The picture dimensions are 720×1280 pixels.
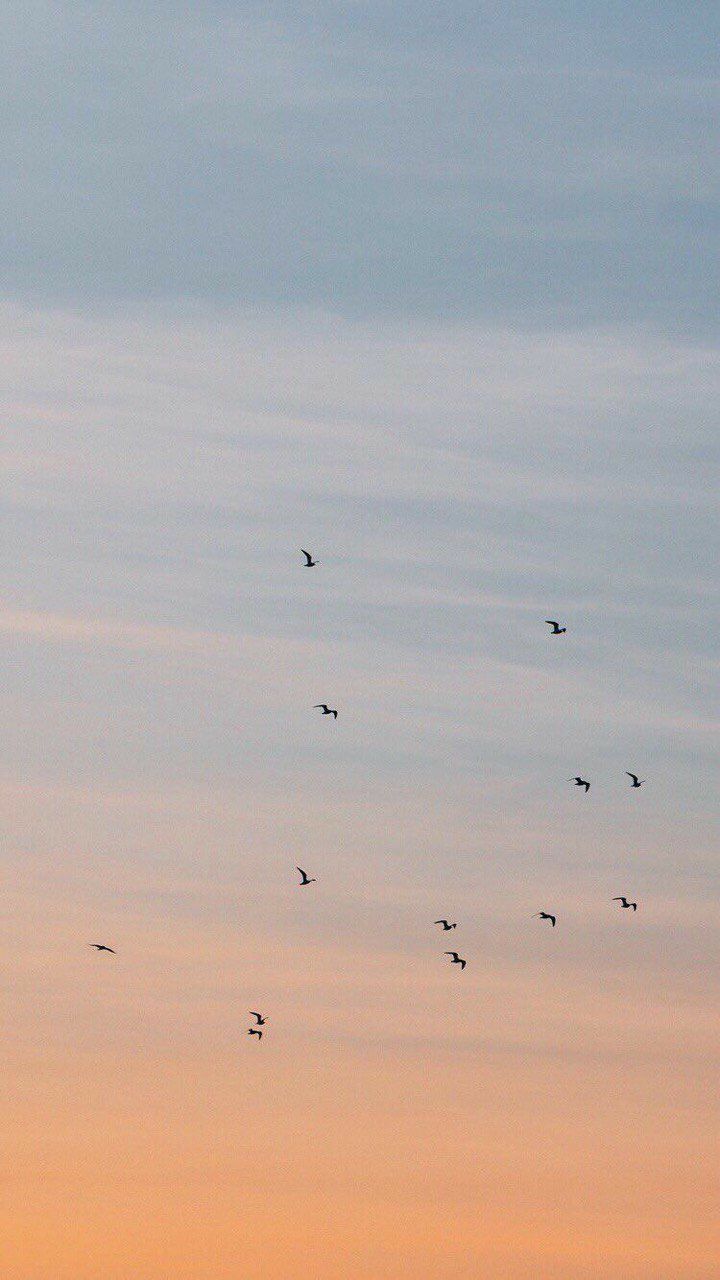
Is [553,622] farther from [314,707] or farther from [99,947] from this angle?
[99,947]

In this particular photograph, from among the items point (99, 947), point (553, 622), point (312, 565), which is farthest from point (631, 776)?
point (99, 947)

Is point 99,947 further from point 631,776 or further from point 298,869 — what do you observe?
point 631,776

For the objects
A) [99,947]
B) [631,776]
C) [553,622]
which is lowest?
[99,947]

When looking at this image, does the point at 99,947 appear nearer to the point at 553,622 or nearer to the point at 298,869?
the point at 298,869

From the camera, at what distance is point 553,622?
200 metres

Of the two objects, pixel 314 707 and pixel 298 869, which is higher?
pixel 314 707

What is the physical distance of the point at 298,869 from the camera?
636 ft

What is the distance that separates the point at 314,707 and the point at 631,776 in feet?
84.1

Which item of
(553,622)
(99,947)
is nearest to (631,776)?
(553,622)

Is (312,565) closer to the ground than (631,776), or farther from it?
farther from it

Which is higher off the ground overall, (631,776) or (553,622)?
(553,622)

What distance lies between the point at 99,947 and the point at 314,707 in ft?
83.9

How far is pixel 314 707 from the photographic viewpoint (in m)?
197

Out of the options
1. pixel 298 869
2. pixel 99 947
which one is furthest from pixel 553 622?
pixel 99 947
